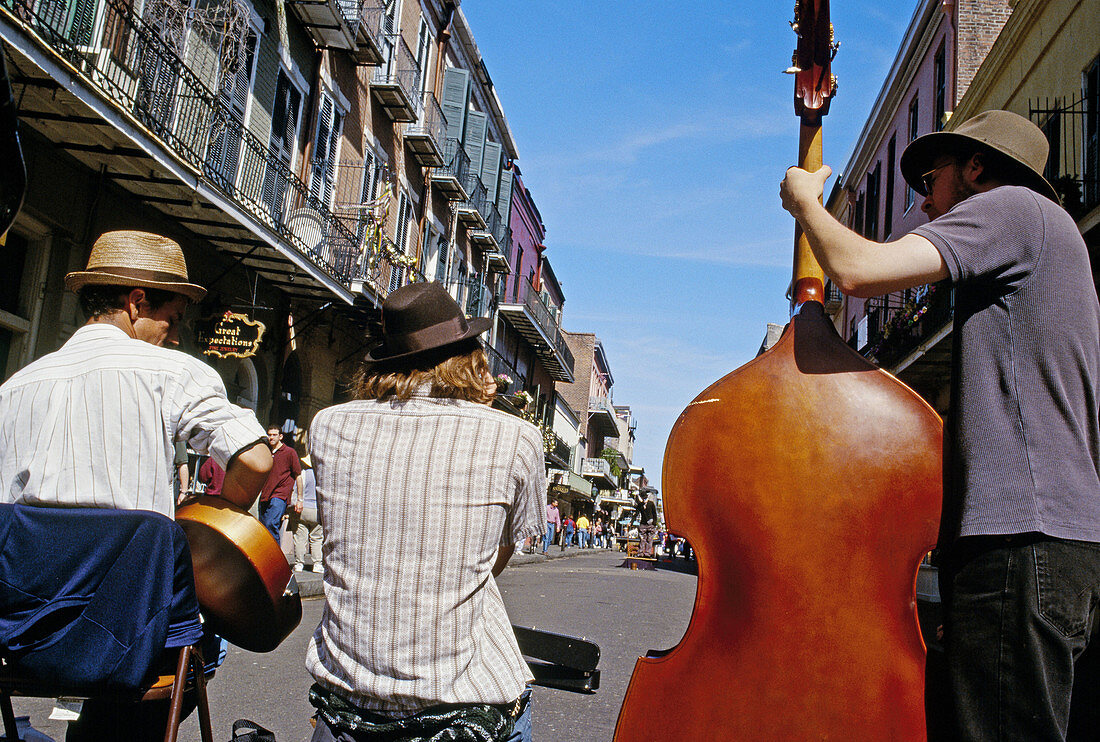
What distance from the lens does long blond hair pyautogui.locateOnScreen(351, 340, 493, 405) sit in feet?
6.76

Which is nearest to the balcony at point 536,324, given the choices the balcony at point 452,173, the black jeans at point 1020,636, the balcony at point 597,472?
the balcony at point 452,173

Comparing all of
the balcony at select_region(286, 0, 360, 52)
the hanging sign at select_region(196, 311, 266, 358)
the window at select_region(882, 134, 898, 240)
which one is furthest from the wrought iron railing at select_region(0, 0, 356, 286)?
the window at select_region(882, 134, 898, 240)

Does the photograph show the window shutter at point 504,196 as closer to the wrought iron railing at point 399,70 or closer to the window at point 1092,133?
the wrought iron railing at point 399,70

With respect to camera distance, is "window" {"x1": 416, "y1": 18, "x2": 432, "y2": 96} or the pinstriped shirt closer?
the pinstriped shirt

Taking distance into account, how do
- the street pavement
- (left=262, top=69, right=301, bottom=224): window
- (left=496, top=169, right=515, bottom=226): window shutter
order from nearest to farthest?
1. the street pavement
2. (left=262, top=69, right=301, bottom=224): window
3. (left=496, top=169, right=515, bottom=226): window shutter

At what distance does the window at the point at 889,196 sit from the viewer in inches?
955

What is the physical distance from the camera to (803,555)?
1.83m

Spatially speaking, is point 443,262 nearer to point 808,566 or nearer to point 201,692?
point 201,692

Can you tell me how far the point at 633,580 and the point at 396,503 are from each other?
578 inches

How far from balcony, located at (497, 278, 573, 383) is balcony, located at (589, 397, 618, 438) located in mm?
19401

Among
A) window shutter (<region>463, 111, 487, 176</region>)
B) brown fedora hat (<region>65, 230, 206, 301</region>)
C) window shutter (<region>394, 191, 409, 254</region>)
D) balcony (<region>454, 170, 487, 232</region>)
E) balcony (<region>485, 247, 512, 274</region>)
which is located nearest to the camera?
brown fedora hat (<region>65, 230, 206, 301</region>)

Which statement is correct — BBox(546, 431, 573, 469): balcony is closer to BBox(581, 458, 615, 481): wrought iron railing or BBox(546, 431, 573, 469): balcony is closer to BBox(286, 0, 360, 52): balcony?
BBox(581, 458, 615, 481): wrought iron railing

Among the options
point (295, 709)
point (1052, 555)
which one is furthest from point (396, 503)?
point (295, 709)

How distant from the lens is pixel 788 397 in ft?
6.30
